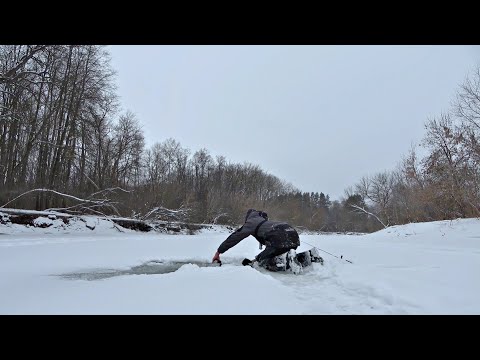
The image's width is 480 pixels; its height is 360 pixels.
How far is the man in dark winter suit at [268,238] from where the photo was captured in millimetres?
4602

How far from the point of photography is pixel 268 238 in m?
4.80

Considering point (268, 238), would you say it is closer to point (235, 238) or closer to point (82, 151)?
point (235, 238)

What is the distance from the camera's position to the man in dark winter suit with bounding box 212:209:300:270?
4602 millimetres

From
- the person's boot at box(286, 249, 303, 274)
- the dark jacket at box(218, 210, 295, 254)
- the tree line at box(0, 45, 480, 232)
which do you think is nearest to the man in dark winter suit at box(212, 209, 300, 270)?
the dark jacket at box(218, 210, 295, 254)

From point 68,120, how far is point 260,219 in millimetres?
18048

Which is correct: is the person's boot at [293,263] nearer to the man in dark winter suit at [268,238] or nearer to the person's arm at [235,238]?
the man in dark winter suit at [268,238]

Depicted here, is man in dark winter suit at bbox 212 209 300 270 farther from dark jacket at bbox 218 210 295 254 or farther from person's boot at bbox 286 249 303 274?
person's boot at bbox 286 249 303 274

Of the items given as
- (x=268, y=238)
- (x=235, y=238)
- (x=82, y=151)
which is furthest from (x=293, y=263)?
(x=82, y=151)

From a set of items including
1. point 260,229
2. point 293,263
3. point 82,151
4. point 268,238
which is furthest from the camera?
point 82,151

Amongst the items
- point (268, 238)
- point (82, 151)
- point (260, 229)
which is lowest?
point (268, 238)

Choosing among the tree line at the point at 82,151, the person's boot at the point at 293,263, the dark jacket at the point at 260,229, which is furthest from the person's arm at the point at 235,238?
the tree line at the point at 82,151
